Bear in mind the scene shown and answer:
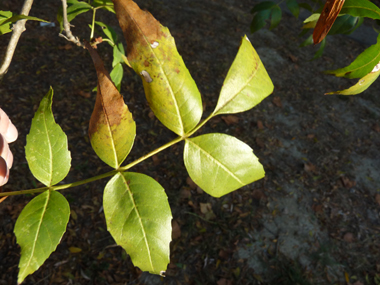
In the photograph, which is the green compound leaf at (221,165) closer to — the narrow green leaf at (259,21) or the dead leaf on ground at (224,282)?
the narrow green leaf at (259,21)

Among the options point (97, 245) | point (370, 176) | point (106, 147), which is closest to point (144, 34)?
point (106, 147)

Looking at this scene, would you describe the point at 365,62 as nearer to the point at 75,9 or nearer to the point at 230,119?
the point at 75,9

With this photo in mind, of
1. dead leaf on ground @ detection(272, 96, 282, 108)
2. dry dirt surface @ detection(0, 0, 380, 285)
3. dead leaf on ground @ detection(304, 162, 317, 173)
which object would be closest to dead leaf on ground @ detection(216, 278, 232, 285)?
dry dirt surface @ detection(0, 0, 380, 285)

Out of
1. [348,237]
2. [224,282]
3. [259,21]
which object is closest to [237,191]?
[224,282]

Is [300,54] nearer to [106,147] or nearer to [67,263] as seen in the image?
[67,263]

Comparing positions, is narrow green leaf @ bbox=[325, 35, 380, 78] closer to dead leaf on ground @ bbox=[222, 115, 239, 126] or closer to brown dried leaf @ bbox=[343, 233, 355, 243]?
brown dried leaf @ bbox=[343, 233, 355, 243]
